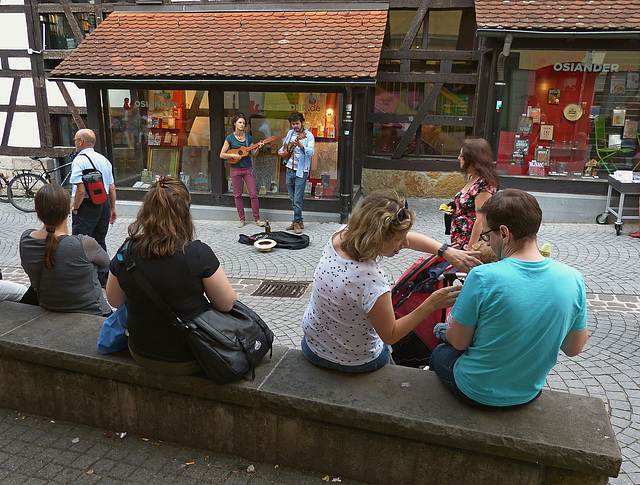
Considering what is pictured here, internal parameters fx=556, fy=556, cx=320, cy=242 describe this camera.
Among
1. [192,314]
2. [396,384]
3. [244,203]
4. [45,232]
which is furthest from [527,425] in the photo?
[244,203]

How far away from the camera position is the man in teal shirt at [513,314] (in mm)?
2322

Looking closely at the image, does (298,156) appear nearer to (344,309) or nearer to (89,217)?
(89,217)

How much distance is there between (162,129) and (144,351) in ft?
28.1

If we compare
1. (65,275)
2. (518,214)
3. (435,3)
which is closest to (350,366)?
(518,214)

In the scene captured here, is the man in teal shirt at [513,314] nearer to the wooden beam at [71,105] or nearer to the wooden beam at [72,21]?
the wooden beam at [71,105]

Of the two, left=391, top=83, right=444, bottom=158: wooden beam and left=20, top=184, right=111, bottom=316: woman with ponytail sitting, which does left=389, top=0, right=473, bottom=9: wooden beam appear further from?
left=20, top=184, right=111, bottom=316: woman with ponytail sitting

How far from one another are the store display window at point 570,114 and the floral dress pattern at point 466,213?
5870 mm

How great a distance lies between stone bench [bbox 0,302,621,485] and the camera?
243cm

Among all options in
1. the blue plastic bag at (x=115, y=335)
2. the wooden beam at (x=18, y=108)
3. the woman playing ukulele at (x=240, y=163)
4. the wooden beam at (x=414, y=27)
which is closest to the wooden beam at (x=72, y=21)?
the wooden beam at (x=18, y=108)

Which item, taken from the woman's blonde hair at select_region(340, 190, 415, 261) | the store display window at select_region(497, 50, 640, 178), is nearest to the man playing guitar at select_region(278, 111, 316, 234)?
the store display window at select_region(497, 50, 640, 178)

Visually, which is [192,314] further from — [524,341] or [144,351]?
[524,341]

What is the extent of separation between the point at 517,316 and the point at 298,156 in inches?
286

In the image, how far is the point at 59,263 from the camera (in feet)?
12.2

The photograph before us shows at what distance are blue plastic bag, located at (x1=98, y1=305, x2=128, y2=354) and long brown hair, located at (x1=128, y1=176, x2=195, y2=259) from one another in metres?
0.60
